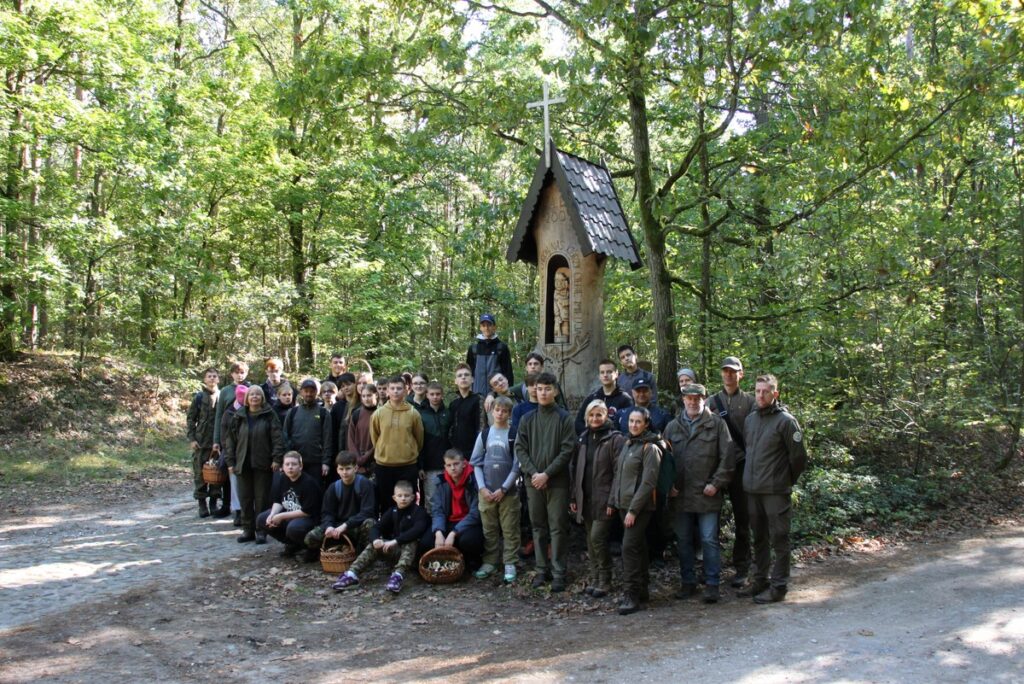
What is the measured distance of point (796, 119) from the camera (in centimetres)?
1010

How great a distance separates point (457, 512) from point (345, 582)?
1.24m

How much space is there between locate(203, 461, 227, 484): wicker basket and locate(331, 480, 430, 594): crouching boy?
2851 millimetres

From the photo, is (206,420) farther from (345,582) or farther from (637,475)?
(637,475)

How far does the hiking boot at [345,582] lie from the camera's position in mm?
7148

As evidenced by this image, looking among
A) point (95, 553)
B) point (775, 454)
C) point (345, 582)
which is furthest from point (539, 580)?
point (95, 553)

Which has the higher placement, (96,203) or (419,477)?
(96,203)

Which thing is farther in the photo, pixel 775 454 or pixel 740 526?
pixel 740 526

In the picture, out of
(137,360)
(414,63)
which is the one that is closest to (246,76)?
(137,360)

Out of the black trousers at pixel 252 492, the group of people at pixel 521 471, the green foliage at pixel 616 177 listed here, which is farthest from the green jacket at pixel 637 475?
the black trousers at pixel 252 492

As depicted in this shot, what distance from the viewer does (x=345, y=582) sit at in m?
7.19

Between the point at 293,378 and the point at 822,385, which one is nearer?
the point at 822,385

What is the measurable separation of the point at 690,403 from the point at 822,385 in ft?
12.4

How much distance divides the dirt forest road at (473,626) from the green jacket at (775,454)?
1.02 meters

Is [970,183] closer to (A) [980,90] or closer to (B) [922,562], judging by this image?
(A) [980,90]
